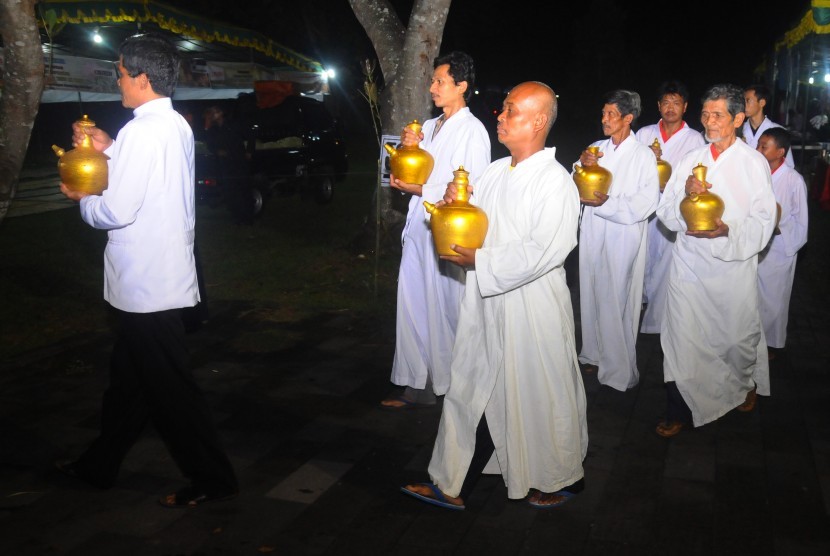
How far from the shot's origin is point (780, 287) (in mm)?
6152

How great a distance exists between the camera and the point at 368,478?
421 centimetres

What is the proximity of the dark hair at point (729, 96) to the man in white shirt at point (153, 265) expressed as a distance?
2.69 m

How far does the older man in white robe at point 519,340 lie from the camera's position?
138 inches

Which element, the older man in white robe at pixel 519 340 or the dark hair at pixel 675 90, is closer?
the older man in white robe at pixel 519 340

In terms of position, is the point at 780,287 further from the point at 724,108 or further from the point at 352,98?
the point at 352,98

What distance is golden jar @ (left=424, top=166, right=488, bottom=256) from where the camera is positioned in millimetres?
3477

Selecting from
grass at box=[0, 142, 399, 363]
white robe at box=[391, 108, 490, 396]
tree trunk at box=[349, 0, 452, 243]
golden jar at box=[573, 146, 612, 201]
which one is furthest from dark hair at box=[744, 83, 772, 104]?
grass at box=[0, 142, 399, 363]

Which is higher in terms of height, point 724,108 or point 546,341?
point 724,108

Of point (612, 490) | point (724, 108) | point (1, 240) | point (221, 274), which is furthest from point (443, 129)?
point (1, 240)

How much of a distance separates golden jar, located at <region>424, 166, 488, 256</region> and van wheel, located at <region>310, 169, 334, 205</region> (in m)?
11.6

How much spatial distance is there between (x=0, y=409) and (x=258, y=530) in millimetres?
2303

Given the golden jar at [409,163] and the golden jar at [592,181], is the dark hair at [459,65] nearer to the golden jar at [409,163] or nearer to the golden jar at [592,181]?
the golden jar at [409,163]

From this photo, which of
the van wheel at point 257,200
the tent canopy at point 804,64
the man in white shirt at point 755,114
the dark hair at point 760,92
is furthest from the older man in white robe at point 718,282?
the van wheel at point 257,200

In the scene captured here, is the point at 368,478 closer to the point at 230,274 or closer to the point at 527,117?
the point at 527,117
